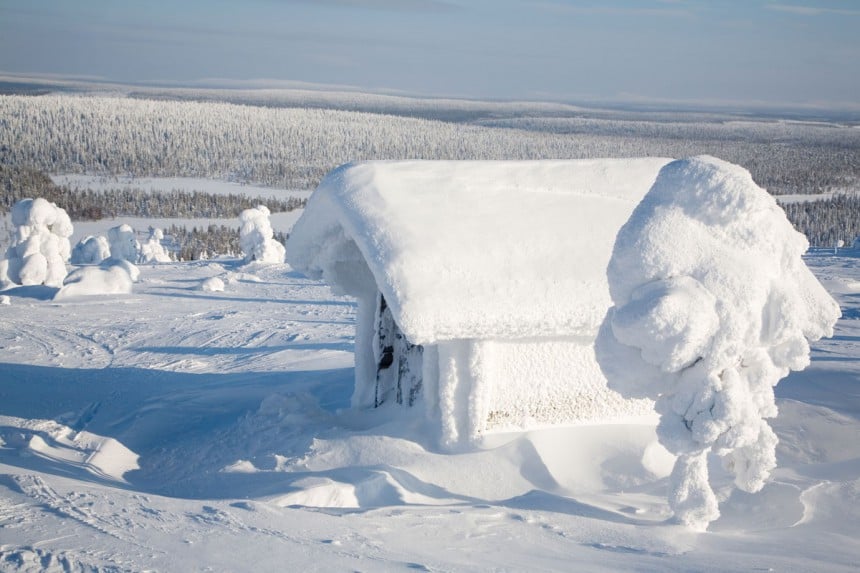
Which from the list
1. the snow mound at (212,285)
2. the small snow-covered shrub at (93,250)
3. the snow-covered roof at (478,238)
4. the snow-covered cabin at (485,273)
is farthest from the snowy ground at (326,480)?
the small snow-covered shrub at (93,250)

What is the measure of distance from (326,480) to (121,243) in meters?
27.4

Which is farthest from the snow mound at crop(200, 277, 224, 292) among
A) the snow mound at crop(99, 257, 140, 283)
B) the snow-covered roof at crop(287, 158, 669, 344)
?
the snow-covered roof at crop(287, 158, 669, 344)

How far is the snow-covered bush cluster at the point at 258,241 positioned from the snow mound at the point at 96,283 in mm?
6032

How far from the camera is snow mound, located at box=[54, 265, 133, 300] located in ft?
64.6

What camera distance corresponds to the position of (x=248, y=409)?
35.6ft

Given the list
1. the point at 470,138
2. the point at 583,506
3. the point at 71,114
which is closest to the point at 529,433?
the point at 583,506

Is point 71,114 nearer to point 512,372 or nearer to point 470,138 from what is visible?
point 470,138

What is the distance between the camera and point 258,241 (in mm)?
26328

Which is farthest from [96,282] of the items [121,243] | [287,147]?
[287,147]

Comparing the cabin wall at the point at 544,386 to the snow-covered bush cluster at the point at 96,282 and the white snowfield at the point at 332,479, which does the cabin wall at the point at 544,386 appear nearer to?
the white snowfield at the point at 332,479

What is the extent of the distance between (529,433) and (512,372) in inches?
26.4

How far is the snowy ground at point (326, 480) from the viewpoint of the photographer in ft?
18.5

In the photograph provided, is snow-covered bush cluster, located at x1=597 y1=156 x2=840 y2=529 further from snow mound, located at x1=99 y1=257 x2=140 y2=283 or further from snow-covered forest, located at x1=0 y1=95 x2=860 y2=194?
snow-covered forest, located at x1=0 y1=95 x2=860 y2=194

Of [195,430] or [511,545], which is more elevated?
[511,545]
